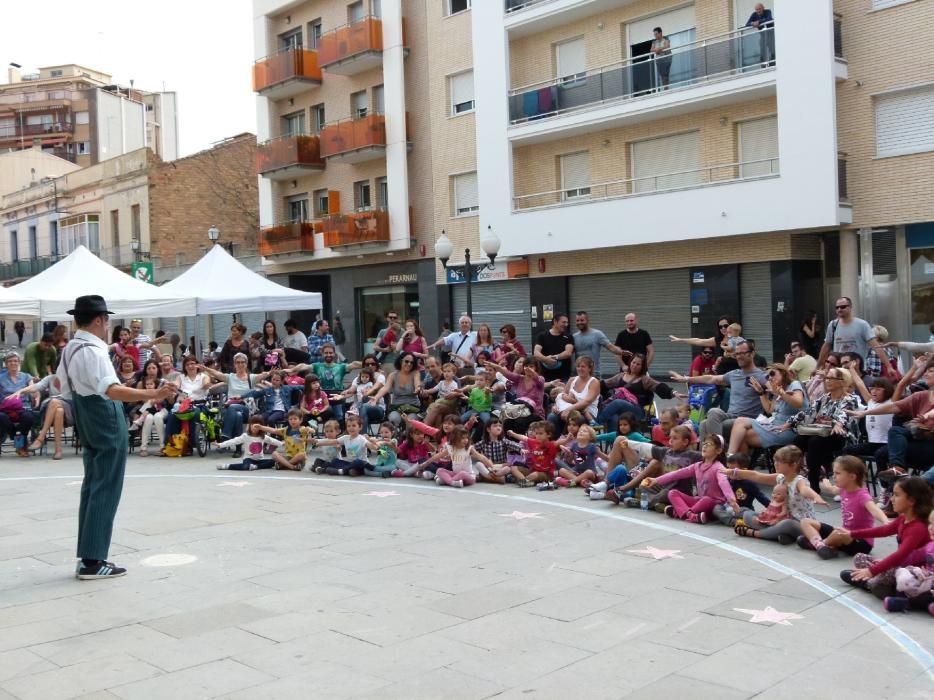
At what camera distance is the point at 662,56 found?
→ 80.8ft

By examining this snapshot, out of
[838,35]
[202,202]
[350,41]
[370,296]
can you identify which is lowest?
[370,296]

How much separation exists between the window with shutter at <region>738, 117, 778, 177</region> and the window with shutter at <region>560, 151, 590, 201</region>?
4776 millimetres

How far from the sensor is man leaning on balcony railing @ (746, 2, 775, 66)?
22.3m

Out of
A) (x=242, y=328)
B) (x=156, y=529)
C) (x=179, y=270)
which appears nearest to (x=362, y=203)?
(x=179, y=270)

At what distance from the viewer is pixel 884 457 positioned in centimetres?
963

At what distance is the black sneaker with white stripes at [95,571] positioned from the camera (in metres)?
7.52

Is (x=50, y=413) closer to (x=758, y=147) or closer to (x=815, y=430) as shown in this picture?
(x=815, y=430)

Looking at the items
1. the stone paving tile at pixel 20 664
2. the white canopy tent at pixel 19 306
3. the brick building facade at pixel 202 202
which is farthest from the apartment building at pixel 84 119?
the stone paving tile at pixel 20 664

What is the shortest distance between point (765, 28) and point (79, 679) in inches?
837

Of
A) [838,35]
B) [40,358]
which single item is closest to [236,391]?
[40,358]

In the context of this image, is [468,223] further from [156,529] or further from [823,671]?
[823,671]

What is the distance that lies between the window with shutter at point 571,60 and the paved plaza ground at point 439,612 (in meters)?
Answer: 19.4

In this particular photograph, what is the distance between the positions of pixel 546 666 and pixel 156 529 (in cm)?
521

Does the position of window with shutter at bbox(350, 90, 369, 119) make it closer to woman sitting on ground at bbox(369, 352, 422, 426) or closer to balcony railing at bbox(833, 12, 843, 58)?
balcony railing at bbox(833, 12, 843, 58)
